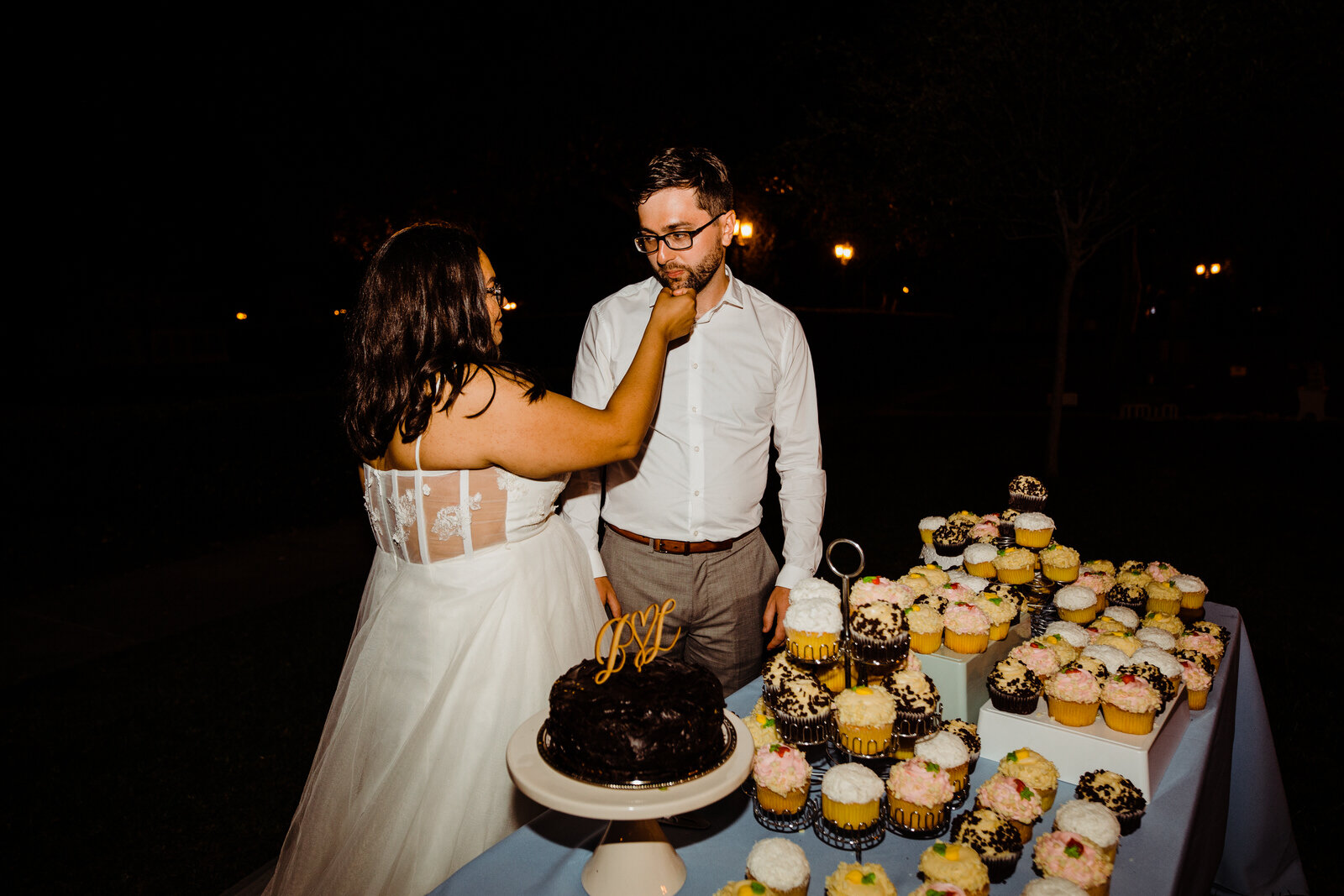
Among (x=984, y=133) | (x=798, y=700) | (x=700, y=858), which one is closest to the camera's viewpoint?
(x=700, y=858)

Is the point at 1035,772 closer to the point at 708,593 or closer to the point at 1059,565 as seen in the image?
the point at 1059,565

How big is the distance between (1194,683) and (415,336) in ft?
7.76

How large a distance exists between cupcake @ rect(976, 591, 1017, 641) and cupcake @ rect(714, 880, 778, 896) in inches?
44.6

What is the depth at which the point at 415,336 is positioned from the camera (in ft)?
7.25

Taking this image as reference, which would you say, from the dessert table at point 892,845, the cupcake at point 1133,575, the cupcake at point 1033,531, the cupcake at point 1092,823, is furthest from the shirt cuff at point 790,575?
the cupcake at point 1092,823

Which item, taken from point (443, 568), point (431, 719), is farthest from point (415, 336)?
point (431, 719)

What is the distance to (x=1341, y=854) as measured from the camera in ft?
11.0

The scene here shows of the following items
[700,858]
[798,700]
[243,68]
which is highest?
[243,68]

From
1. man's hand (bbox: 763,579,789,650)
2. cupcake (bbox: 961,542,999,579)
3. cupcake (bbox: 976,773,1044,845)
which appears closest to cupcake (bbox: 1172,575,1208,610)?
cupcake (bbox: 961,542,999,579)

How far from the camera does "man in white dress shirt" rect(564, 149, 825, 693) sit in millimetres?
3010

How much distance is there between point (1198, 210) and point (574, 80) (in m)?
9.19

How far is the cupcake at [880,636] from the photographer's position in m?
2.02

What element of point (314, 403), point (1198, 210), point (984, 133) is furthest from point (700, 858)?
point (1198, 210)

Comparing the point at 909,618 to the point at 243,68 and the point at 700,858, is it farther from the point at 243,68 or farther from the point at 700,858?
the point at 243,68
